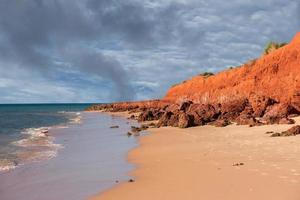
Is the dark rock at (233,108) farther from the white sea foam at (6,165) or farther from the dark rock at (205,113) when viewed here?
the white sea foam at (6,165)

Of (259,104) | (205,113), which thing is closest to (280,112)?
(259,104)

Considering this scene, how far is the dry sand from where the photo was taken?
1141 centimetres

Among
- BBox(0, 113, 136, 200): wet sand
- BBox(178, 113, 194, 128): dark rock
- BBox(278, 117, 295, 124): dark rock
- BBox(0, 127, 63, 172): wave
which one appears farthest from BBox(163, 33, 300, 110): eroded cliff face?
BBox(0, 113, 136, 200): wet sand

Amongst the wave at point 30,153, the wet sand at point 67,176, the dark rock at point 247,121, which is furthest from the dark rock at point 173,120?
the wet sand at point 67,176

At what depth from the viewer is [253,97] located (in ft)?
124

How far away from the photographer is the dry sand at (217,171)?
37.4ft

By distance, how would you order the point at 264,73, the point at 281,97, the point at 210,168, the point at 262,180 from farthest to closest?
the point at 264,73
the point at 281,97
the point at 210,168
the point at 262,180

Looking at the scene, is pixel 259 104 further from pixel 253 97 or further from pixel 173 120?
pixel 173 120

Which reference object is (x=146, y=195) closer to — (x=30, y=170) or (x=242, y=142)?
(x=30, y=170)

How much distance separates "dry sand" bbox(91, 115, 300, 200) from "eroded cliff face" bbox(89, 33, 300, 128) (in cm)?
1058

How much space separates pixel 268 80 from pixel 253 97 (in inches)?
333

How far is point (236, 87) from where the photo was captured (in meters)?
50.2

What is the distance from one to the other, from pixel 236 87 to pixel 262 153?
3343 centimetres

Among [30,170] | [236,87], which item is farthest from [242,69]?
[30,170]
